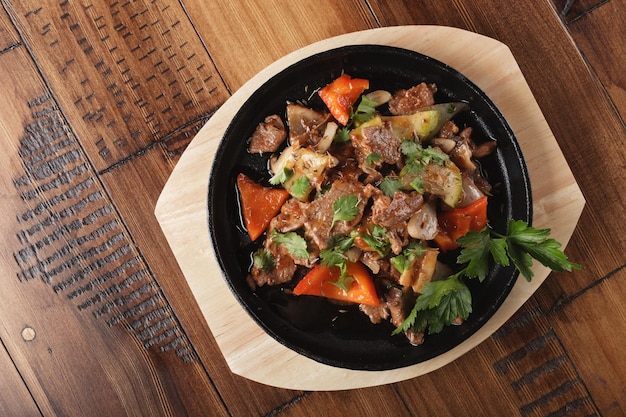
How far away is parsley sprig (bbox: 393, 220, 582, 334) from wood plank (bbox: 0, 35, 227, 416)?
110 cm

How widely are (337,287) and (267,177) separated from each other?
0.51 metres

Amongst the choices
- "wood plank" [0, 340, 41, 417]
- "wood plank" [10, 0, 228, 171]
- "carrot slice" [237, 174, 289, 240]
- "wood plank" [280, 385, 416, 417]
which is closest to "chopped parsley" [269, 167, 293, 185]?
"carrot slice" [237, 174, 289, 240]

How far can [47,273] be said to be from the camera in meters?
2.46

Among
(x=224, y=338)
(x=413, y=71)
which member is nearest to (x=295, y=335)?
(x=224, y=338)

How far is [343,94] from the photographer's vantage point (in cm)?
210

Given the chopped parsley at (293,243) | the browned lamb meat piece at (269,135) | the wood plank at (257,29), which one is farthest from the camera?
the wood plank at (257,29)

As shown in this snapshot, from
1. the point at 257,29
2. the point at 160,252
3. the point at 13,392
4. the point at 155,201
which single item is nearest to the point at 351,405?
the point at 160,252

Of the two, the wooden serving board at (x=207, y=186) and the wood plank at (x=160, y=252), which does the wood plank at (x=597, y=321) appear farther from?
the wood plank at (x=160, y=252)

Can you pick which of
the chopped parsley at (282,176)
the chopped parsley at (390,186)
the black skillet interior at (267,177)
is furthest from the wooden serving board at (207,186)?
the chopped parsley at (390,186)

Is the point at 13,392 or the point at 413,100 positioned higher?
the point at 413,100

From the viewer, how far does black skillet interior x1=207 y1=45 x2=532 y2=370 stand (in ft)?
6.82

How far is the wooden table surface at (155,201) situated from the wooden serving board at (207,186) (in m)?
0.20

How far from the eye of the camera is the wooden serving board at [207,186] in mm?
2205

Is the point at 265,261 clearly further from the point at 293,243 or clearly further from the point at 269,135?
the point at 269,135
